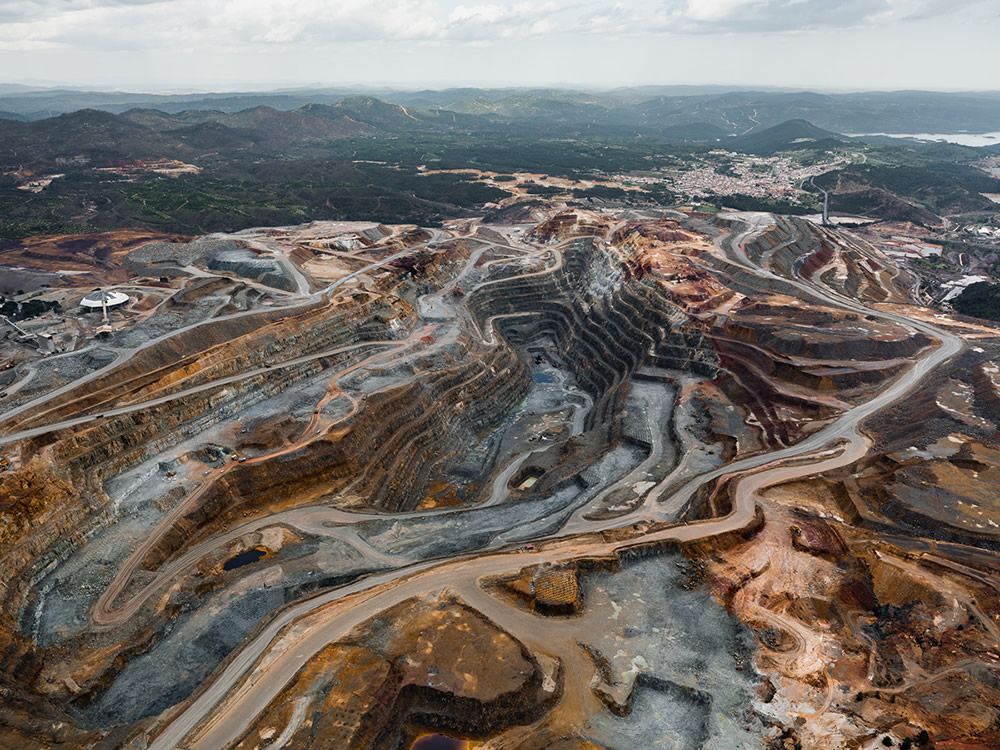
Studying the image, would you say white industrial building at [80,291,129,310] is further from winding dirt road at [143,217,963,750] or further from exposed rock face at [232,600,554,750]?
exposed rock face at [232,600,554,750]

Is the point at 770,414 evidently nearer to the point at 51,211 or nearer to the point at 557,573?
the point at 557,573

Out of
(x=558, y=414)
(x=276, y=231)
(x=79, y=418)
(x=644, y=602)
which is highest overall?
(x=276, y=231)

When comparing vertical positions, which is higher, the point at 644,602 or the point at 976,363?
the point at 976,363

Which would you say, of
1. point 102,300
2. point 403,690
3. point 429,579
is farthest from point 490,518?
point 102,300

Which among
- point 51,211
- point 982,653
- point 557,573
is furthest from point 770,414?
point 51,211

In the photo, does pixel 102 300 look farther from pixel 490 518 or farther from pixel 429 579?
pixel 429 579

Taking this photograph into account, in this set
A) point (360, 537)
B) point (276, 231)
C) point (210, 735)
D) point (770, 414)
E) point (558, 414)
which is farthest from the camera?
point (276, 231)

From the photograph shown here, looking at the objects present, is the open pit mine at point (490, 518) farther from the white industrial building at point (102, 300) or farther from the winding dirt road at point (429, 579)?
the white industrial building at point (102, 300)

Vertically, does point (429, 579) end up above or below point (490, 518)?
above
